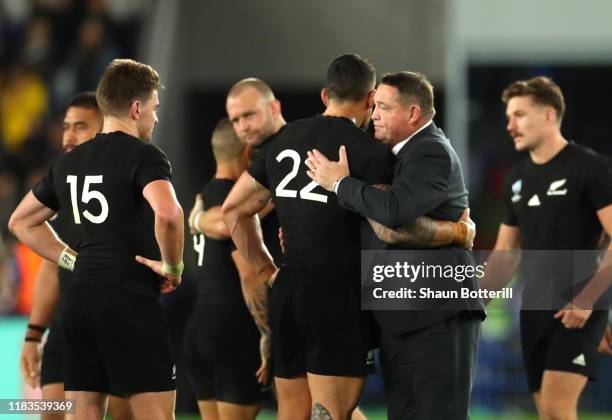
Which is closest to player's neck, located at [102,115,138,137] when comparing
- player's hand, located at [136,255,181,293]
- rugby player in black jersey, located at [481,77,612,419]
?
player's hand, located at [136,255,181,293]

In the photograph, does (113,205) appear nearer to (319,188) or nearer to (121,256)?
(121,256)

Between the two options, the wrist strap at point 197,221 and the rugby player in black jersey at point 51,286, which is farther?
the wrist strap at point 197,221

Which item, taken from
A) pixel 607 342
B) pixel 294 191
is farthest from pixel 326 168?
pixel 607 342

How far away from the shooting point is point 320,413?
5.65 m

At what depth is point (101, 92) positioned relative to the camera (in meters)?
5.64

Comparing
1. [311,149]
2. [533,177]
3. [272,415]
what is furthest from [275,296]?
[272,415]

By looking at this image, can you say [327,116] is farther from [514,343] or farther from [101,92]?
[514,343]

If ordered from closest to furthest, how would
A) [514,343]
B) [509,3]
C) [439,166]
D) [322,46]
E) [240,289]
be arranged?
[439,166] < [240,289] < [514,343] < [509,3] < [322,46]

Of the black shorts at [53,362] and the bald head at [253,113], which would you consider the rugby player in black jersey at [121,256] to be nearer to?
the black shorts at [53,362]

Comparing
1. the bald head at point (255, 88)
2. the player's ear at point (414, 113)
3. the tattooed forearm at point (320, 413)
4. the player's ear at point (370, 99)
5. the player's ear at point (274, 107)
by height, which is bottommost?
the tattooed forearm at point (320, 413)

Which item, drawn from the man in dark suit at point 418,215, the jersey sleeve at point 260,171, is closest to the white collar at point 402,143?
the man in dark suit at point 418,215

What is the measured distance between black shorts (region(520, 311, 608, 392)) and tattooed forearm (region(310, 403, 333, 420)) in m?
1.94

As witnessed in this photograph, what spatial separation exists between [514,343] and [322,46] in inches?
253

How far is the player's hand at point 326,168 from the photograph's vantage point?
554 cm
